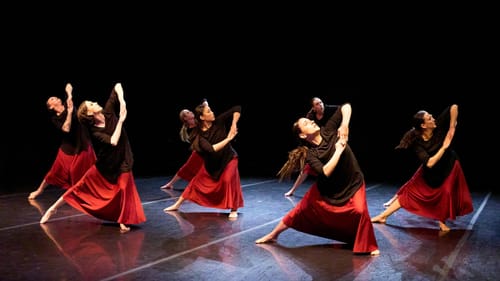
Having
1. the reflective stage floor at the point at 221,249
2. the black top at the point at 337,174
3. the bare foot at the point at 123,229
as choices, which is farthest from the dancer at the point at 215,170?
the black top at the point at 337,174

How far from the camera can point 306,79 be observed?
1032cm

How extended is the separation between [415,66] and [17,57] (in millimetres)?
7025

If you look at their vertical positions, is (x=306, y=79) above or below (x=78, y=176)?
above

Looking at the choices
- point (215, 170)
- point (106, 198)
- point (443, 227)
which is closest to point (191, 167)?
point (215, 170)

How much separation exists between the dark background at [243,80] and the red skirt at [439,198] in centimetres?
387

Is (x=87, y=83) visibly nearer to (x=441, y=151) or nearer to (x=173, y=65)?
(x=173, y=65)

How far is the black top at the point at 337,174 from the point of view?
12.2 ft

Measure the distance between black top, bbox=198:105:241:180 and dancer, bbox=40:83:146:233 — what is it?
0.85 m

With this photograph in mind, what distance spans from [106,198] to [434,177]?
115 inches

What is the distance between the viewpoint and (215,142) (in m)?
5.13

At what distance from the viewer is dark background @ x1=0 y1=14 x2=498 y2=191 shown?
29.8 feet

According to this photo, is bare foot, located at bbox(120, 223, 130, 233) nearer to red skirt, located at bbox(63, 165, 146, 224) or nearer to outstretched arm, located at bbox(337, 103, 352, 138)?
red skirt, located at bbox(63, 165, 146, 224)

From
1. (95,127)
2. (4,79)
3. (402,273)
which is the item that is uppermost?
(4,79)

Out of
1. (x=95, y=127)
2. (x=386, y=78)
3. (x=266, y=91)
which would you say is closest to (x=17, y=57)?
(x=266, y=91)
